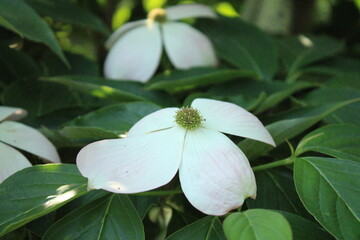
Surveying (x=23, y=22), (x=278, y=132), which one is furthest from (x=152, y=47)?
(x=278, y=132)

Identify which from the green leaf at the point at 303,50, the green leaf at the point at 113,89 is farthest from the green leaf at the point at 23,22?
the green leaf at the point at 303,50

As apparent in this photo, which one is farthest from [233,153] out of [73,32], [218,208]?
[73,32]

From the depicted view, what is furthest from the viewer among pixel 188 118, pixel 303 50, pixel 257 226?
pixel 303 50

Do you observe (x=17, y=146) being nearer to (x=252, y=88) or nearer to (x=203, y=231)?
(x=203, y=231)

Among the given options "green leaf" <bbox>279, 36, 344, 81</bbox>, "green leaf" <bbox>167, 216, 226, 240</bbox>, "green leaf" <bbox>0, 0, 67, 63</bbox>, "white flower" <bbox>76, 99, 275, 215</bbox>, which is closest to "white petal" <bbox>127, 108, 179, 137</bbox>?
"white flower" <bbox>76, 99, 275, 215</bbox>

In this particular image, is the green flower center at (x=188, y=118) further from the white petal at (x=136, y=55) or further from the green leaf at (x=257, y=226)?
the white petal at (x=136, y=55)

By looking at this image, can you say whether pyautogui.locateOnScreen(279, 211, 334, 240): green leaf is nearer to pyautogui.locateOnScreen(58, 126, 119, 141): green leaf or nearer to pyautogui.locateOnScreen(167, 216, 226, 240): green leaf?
pyautogui.locateOnScreen(167, 216, 226, 240): green leaf

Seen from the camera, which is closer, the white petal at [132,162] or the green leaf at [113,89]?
the white petal at [132,162]

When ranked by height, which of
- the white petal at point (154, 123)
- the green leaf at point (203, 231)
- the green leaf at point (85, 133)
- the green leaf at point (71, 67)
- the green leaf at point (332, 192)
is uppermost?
the white petal at point (154, 123)
